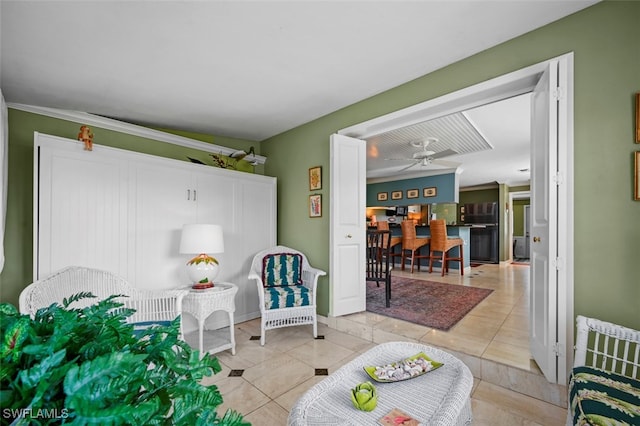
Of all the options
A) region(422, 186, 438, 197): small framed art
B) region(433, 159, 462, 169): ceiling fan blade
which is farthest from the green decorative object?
region(422, 186, 438, 197): small framed art

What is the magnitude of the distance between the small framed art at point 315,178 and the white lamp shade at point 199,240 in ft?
4.38

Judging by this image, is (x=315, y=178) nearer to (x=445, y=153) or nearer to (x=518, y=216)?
(x=445, y=153)

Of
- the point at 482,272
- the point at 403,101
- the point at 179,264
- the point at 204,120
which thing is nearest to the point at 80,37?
the point at 204,120

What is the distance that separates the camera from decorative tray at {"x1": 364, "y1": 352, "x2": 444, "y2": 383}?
1340mm

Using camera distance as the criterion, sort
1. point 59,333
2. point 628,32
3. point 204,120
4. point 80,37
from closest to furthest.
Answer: point 59,333 < point 628,32 < point 80,37 < point 204,120

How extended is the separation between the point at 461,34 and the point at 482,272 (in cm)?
573

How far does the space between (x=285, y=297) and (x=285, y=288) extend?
0.57 ft

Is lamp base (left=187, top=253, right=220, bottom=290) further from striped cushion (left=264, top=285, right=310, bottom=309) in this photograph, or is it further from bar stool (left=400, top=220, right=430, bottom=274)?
bar stool (left=400, top=220, right=430, bottom=274)

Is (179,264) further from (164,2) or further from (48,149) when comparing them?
(164,2)

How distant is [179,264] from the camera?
9.70 ft

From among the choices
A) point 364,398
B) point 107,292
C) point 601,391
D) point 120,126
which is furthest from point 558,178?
point 120,126

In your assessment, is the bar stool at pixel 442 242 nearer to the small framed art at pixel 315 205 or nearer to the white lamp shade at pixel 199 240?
the small framed art at pixel 315 205

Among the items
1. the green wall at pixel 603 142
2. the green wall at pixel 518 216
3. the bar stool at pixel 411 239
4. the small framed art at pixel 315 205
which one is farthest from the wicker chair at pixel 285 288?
the green wall at pixel 518 216

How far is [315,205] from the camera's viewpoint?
342 cm
